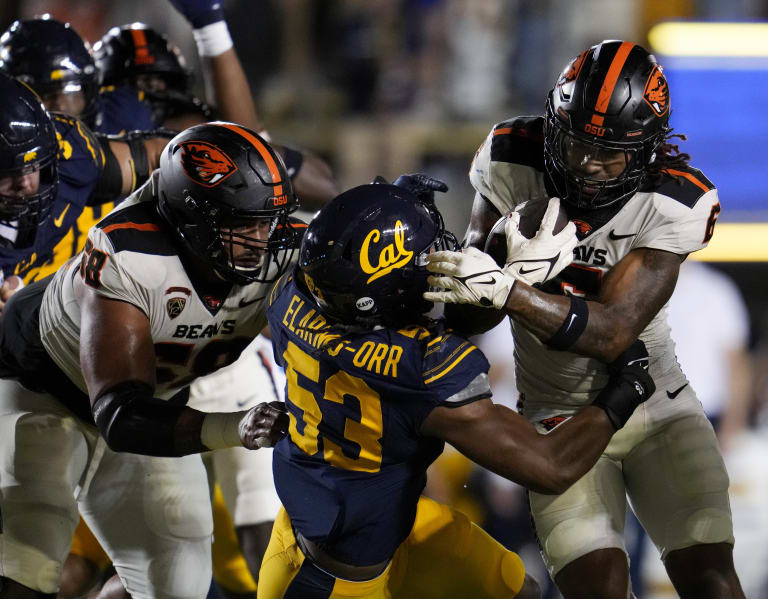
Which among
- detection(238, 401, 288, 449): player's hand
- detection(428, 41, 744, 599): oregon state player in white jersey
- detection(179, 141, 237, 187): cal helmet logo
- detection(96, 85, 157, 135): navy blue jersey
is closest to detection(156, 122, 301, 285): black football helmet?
detection(179, 141, 237, 187): cal helmet logo

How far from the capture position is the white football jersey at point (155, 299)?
333cm

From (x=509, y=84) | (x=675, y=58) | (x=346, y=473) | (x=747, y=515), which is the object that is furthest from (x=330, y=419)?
(x=509, y=84)

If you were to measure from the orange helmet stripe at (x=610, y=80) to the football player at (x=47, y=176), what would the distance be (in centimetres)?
176

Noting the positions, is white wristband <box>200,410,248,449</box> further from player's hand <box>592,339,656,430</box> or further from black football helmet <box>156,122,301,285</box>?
player's hand <box>592,339,656,430</box>

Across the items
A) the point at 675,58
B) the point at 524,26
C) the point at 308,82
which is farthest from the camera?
the point at 308,82

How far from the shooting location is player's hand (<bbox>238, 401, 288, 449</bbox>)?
9.89 feet

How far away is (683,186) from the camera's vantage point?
3279 mm

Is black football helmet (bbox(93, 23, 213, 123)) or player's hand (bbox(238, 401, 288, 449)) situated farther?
black football helmet (bbox(93, 23, 213, 123))

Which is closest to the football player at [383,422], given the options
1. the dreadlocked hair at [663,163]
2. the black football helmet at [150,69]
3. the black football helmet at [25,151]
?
the dreadlocked hair at [663,163]

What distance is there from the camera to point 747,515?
20.5ft

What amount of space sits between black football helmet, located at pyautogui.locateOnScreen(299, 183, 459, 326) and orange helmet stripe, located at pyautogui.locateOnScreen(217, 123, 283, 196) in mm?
392

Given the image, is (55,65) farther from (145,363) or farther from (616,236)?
(616,236)

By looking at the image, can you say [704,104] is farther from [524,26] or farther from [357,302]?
[357,302]

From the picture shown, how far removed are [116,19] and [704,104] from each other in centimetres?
450
